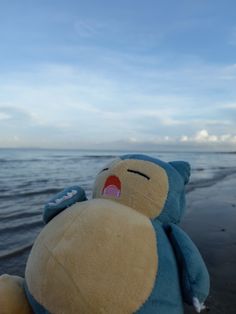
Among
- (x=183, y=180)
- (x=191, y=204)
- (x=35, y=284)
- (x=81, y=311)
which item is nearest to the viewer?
(x=81, y=311)

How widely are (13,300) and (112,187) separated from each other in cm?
85

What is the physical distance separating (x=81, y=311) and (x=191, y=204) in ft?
25.1

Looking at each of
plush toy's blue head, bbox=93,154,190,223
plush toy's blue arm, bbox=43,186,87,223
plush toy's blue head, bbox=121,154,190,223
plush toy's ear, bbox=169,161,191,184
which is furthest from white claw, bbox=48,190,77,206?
plush toy's ear, bbox=169,161,191,184

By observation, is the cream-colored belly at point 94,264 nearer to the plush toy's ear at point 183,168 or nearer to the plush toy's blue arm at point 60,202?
the plush toy's blue arm at point 60,202

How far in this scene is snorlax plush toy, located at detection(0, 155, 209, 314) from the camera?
179cm

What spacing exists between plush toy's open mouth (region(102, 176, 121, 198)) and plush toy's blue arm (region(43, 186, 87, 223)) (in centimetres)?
17

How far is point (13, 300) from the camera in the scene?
2.10 m

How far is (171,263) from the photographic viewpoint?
6.57ft

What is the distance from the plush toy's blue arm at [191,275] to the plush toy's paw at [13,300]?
2.84 feet

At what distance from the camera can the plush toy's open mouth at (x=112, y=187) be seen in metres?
2.28

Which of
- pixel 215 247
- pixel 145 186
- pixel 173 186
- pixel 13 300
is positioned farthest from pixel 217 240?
pixel 13 300

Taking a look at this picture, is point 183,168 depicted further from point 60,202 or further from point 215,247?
point 215,247

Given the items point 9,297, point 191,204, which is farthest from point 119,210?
point 191,204

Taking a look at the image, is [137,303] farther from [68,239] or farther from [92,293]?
[68,239]
